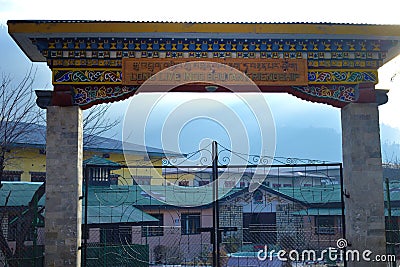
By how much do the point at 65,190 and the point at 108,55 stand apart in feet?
6.03

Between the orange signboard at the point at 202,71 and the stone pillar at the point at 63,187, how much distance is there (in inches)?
36.7

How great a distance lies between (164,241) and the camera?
16594mm

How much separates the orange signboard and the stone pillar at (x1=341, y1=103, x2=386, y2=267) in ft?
3.55

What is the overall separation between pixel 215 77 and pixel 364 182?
2387 mm

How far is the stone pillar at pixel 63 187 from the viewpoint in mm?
6566

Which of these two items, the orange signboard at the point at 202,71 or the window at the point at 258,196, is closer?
the orange signboard at the point at 202,71

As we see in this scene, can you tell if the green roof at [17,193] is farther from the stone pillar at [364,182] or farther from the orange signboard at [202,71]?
the stone pillar at [364,182]

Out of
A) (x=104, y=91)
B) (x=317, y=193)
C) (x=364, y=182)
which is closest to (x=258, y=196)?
(x=317, y=193)

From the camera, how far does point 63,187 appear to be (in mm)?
6633

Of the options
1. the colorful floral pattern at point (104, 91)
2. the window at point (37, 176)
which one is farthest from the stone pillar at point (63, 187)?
the window at point (37, 176)

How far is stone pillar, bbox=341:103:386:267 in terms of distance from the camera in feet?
22.0

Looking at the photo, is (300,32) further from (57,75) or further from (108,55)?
(57,75)

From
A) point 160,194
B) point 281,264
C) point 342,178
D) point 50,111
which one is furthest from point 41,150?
point 342,178

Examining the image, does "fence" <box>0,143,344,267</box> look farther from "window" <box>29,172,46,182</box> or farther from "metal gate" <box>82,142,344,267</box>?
"window" <box>29,172,46,182</box>
